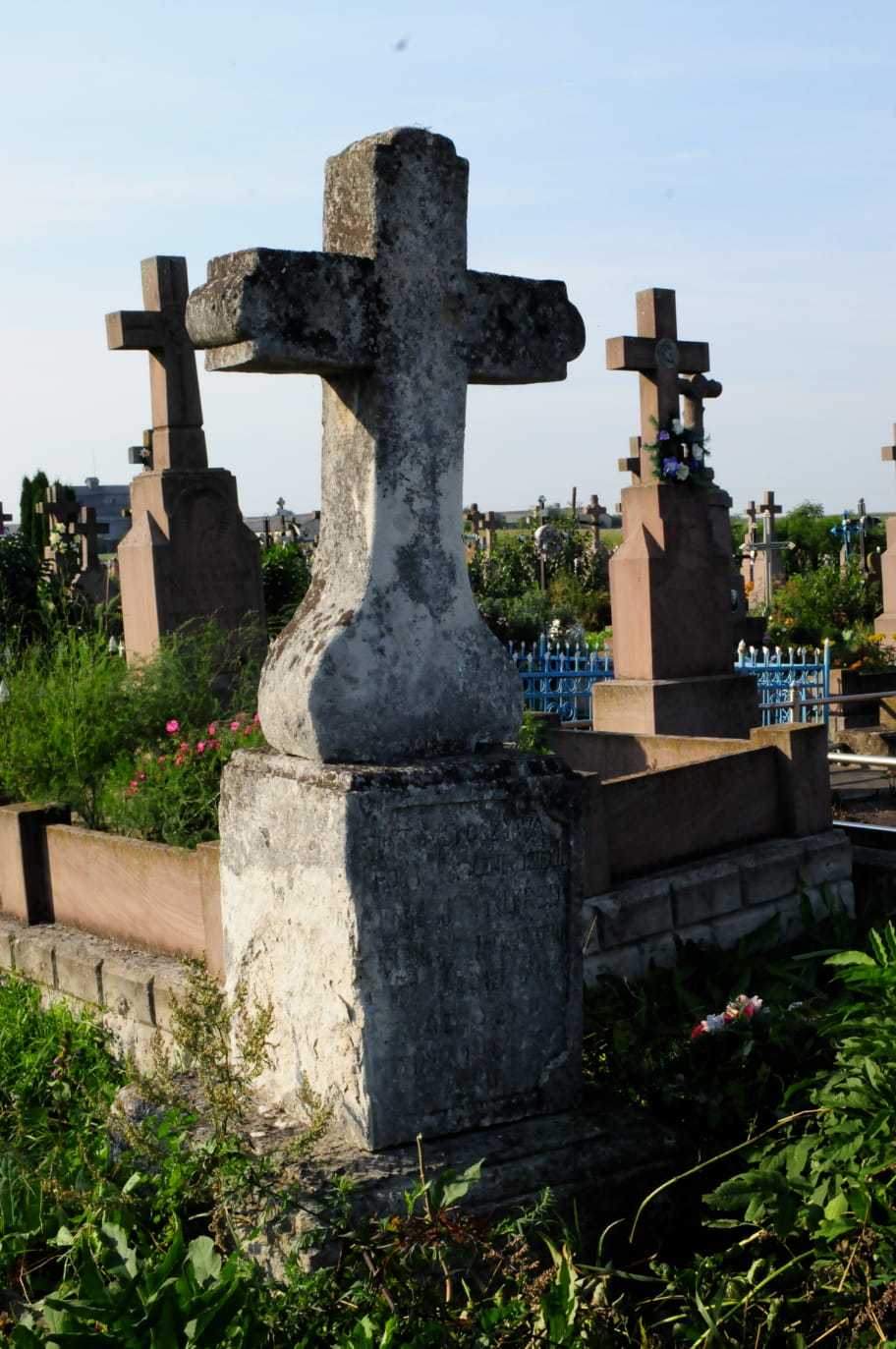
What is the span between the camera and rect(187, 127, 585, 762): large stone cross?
316 cm

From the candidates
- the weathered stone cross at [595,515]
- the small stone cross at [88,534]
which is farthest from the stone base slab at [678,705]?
the weathered stone cross at [595,515]

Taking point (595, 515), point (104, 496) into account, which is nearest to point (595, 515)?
point (595, 515)

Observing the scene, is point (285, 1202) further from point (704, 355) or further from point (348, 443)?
point (704, 355)

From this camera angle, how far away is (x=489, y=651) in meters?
3.38

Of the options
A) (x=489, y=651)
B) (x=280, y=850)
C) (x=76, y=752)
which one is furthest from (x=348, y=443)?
(x=76, y=752)

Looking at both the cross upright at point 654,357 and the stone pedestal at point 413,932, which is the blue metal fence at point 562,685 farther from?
the stone pedestal at point 413,932

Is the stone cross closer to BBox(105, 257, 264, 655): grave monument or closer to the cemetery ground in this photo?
BBox(105, 257, 264, 655): grave monument

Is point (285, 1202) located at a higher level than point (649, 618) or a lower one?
lower

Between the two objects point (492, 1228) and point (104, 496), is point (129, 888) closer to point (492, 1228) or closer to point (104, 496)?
point (492, 1228)

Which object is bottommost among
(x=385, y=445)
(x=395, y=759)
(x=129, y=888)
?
(x=129, y=888)

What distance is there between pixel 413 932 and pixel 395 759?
0.41 metres

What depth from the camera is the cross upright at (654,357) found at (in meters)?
9.77

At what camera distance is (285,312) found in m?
3.07

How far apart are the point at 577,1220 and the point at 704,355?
319 inches
